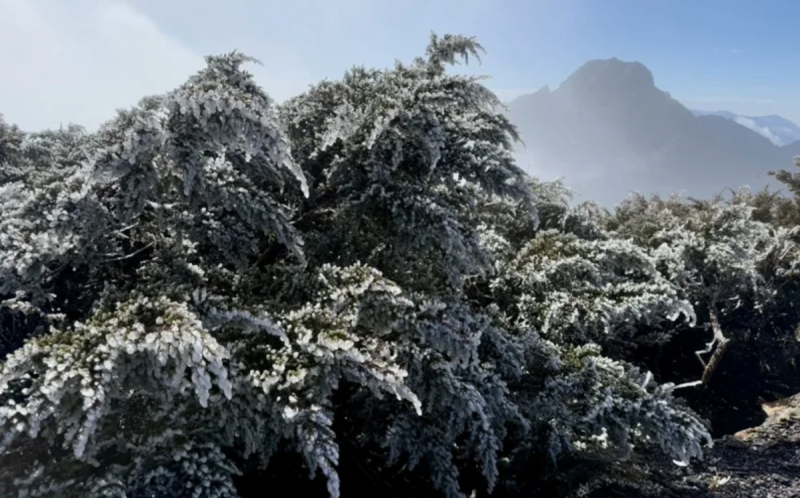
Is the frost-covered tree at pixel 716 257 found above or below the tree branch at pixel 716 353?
above

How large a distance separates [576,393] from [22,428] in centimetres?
262

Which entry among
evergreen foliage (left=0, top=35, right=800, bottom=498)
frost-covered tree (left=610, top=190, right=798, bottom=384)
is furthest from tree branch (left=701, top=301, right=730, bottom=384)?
evergreen foliage (left=0, top=35, right=800, bottom=498)

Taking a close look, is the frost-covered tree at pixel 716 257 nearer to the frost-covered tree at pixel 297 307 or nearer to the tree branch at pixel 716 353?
the tree branch at pixel 716 353

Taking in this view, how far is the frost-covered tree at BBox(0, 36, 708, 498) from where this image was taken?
6.48ft

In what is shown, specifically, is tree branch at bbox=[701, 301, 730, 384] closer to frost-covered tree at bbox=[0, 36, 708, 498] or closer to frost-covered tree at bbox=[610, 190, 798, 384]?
frost-covered tree at bbox=[610, 190, 798, 384]

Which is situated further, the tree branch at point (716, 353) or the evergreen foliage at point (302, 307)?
the tree branch at point (716, 353)

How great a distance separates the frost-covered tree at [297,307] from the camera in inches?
77.7

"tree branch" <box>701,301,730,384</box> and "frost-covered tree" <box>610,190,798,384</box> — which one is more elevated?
"frost-covered tree" <box>610,190,798,384</box>

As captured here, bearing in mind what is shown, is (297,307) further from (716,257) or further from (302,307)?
(716,257)

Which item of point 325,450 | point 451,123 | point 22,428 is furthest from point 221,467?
point 451,123

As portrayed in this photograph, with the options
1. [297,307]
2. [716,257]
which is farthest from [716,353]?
[297,307]

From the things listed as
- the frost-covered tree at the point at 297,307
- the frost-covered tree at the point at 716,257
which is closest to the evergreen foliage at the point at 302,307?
the frost-covered tree at the point at 297,307

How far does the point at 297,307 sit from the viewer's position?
263cm

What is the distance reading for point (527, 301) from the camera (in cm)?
388
